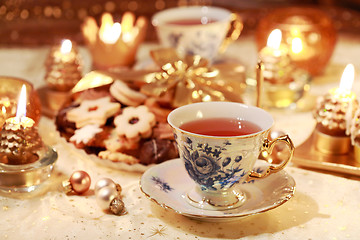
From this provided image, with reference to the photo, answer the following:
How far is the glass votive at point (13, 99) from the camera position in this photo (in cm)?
107

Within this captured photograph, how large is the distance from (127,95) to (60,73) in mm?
266

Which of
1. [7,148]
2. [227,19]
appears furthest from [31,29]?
[7,148]

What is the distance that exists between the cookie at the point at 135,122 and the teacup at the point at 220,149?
172 mm

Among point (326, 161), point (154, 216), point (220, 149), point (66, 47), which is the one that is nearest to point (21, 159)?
point (154, 216)

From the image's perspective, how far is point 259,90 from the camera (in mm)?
1094

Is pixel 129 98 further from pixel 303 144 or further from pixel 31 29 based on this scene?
pixel 31 29

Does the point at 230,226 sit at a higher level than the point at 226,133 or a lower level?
lower

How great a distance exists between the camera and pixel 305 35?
151 centimetres

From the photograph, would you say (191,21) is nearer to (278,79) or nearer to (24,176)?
(278,79)

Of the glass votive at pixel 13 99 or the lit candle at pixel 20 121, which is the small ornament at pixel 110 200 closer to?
the lit candle at pixel 20 121

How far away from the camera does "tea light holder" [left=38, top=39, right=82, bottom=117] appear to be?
4.38 feet

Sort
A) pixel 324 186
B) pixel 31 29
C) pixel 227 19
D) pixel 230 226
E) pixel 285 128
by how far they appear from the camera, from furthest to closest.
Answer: pixel 31 29
pixel 227 19
pixel 285 128
pixel 324 186
pixel 230 226

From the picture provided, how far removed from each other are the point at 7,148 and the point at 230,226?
1.35 ft

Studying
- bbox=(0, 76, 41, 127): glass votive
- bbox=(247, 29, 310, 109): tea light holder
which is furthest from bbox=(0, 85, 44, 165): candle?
bbox=(247, 29, 310, 109): tea light holder
